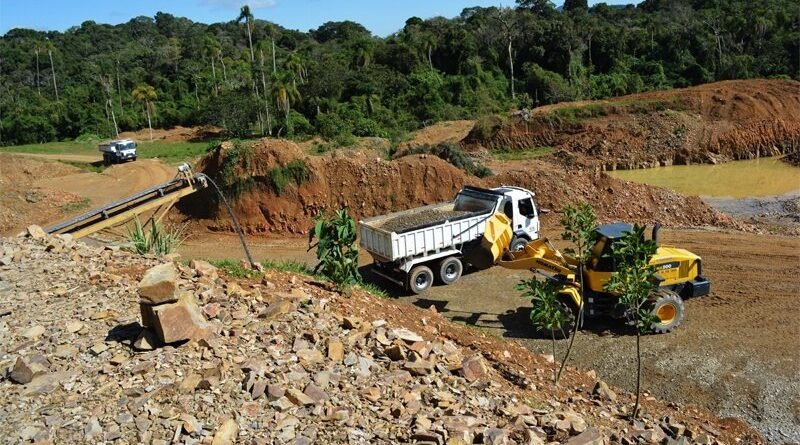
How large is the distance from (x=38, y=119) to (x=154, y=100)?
10.5 m

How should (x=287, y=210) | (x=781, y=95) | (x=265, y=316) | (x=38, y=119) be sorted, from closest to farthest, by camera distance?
(x=265, y=316) < (x=287, y=210) < (x=781, y=95) < (x=38, y=119)

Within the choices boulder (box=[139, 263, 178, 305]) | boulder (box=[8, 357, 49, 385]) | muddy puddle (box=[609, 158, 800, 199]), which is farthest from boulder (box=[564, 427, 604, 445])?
muddy puddle (box=[609, 158, 800, 199])

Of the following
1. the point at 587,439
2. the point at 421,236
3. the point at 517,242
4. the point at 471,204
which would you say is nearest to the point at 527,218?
the point at 517,242

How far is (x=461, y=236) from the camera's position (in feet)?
57.7

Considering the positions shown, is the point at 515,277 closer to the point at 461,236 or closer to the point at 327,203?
the point at 461,236

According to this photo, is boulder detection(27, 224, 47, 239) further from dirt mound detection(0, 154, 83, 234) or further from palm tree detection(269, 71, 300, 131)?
palm tree detection(269, 71, 300, 131)

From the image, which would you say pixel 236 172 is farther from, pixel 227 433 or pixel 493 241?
pixel 227 433

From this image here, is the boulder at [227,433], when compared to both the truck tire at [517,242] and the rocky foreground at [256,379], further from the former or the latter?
the truck tire at [517,242]

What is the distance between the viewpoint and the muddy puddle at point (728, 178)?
31688 millimetres

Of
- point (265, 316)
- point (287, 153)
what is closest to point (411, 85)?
point (287, 153)

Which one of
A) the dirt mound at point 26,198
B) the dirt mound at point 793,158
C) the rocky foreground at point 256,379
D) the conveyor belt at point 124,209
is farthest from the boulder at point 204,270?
the dirt mound at point 793,158

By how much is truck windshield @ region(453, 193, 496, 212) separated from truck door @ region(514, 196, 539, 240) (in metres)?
0.84

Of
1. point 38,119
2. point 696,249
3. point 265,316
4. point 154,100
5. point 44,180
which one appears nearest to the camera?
point 265,316

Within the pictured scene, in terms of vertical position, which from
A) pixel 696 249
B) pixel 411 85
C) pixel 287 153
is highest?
pixel 411 85
